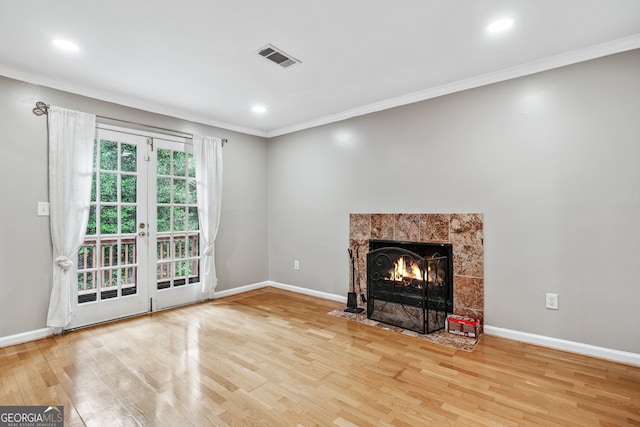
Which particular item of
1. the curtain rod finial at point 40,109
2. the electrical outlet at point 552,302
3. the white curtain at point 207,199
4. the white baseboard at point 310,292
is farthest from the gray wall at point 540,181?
the curtain rod finial at point 40,109

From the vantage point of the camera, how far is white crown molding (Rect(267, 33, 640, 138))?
8.16 ft

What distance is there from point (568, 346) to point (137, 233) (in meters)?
4.60

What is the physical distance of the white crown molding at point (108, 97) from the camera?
9.48 feet

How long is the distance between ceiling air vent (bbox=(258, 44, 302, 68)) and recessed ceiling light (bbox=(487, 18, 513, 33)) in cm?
156

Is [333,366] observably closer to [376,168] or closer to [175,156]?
[376,168]

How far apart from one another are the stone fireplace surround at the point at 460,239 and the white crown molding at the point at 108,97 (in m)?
2.88

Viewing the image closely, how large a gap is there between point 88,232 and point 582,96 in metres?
4.99

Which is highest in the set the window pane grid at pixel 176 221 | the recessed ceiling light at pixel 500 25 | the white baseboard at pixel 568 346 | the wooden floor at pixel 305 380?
the recessed ceiling light at pixel 500 25

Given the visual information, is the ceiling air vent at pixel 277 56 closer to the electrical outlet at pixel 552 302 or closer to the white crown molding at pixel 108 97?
the white crown molding at pixel 108 97

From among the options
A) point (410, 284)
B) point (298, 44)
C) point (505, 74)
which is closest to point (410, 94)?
point (505, 74)

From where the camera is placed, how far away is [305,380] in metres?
2.26

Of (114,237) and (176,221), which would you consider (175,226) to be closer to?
(176,221)

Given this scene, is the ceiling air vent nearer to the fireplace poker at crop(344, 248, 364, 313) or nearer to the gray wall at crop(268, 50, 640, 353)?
the gray wall at crop(268, 50, 640, 353)

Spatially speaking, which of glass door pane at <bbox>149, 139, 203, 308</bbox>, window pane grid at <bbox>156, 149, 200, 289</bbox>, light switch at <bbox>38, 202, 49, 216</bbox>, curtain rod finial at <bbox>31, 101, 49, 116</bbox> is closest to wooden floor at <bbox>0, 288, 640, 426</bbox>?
glass door pane at <bbox>149, 139, 203, 308</bbox>
